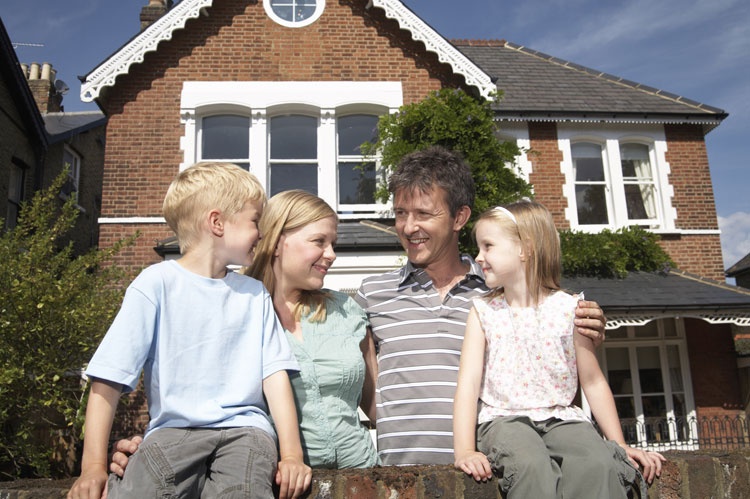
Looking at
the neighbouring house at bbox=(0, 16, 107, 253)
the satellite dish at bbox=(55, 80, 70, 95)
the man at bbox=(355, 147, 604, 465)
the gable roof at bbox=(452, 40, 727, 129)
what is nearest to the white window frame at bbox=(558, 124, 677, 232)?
the gable roof at bbox=(452, 40, 727, 129)

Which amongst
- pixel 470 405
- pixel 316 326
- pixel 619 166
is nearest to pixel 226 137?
pixel 619 166

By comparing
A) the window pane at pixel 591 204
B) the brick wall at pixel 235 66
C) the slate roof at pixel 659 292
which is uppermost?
the brick wall at pixel 235 66

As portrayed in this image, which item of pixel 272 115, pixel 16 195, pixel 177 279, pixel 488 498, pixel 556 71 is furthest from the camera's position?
pixel 16 195

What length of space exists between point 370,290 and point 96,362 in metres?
1.36

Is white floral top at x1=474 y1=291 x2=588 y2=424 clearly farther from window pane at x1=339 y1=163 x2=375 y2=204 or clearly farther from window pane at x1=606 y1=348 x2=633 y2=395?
window pane at x1=606 y1=348 x2=633 y2=395

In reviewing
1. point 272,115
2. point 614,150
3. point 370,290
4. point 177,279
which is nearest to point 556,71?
point 614,150

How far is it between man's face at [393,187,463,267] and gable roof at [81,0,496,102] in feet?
25.1

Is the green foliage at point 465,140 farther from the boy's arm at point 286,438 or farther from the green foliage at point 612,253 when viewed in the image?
the boy's arm at point 286,438

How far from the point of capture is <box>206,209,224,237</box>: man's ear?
203 cm

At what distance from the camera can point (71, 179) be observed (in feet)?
56.9

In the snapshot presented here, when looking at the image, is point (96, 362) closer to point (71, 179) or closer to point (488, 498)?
point (488, 498)

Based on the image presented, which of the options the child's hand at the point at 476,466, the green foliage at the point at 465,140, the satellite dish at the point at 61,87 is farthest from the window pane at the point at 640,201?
the satellite dish at the point at 61,87

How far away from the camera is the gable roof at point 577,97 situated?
11656 millimetres

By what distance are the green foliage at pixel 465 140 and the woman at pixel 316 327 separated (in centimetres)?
647
